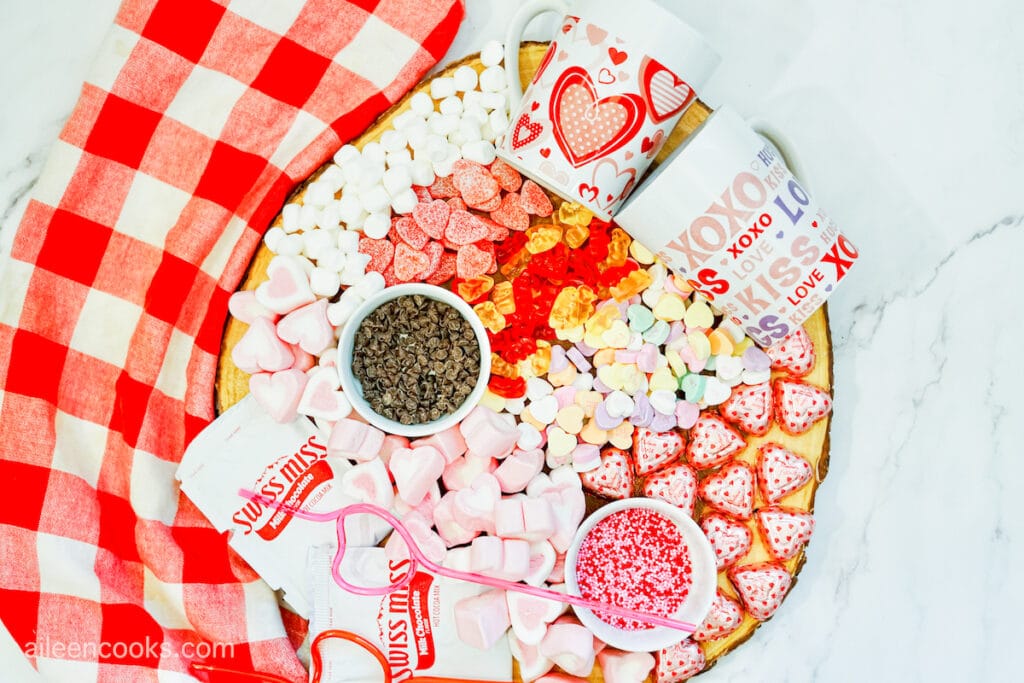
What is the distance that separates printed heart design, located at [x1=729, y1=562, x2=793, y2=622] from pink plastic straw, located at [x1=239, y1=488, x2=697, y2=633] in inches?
3.1

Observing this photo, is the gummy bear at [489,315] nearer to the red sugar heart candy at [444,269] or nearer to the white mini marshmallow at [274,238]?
the red sugar heart candy at [444,269]

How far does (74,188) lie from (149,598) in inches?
18.9

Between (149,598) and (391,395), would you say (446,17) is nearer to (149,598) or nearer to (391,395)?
(391,395)

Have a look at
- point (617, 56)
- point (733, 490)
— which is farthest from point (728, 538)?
point (617, 56)

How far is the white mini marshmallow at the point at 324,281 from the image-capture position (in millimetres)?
843

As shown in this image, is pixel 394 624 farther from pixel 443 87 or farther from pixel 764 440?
pixel 443 87

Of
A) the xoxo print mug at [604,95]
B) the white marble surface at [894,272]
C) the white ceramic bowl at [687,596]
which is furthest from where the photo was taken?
the white marble surface at [894,272]

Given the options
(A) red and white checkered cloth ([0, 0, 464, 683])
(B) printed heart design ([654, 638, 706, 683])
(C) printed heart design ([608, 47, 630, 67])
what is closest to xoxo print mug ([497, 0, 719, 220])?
(C) printed heart design ([608, 47, 630, 67])

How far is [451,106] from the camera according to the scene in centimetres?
86

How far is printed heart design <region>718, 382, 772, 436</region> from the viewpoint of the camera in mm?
827

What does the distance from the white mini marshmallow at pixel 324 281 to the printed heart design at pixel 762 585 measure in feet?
1.73

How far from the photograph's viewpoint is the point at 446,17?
2.95 ft

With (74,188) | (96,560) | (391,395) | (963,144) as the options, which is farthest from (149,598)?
(963,144)
